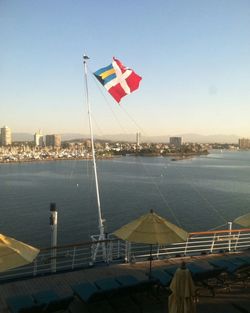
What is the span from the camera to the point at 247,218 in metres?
8.09

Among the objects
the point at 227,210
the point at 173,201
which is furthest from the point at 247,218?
the point at 173,201

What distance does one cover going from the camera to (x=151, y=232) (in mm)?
6922

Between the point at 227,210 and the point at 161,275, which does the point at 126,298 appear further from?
the point at 227,210

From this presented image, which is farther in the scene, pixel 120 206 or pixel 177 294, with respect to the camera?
pixel 120 206

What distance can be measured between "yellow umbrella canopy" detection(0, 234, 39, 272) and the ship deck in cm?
165

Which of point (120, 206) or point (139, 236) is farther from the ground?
point (139, 236)

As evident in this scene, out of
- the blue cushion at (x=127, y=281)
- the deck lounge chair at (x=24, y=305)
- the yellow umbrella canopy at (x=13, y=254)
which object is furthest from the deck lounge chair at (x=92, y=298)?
the yellow umbrella canopy at (x=13, y=254)

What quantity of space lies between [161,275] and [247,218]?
231cm

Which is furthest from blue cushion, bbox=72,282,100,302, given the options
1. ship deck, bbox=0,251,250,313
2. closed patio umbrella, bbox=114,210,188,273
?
closed patio umbrella, bbox=114,210,188,273

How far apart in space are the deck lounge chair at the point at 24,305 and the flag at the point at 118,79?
721cm

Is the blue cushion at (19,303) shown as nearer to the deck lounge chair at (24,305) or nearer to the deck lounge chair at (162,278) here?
the deck lounge chair at (24,305)

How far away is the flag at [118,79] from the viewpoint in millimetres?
11844

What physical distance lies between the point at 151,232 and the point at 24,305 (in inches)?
100

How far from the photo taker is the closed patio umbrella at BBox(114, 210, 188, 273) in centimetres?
680
